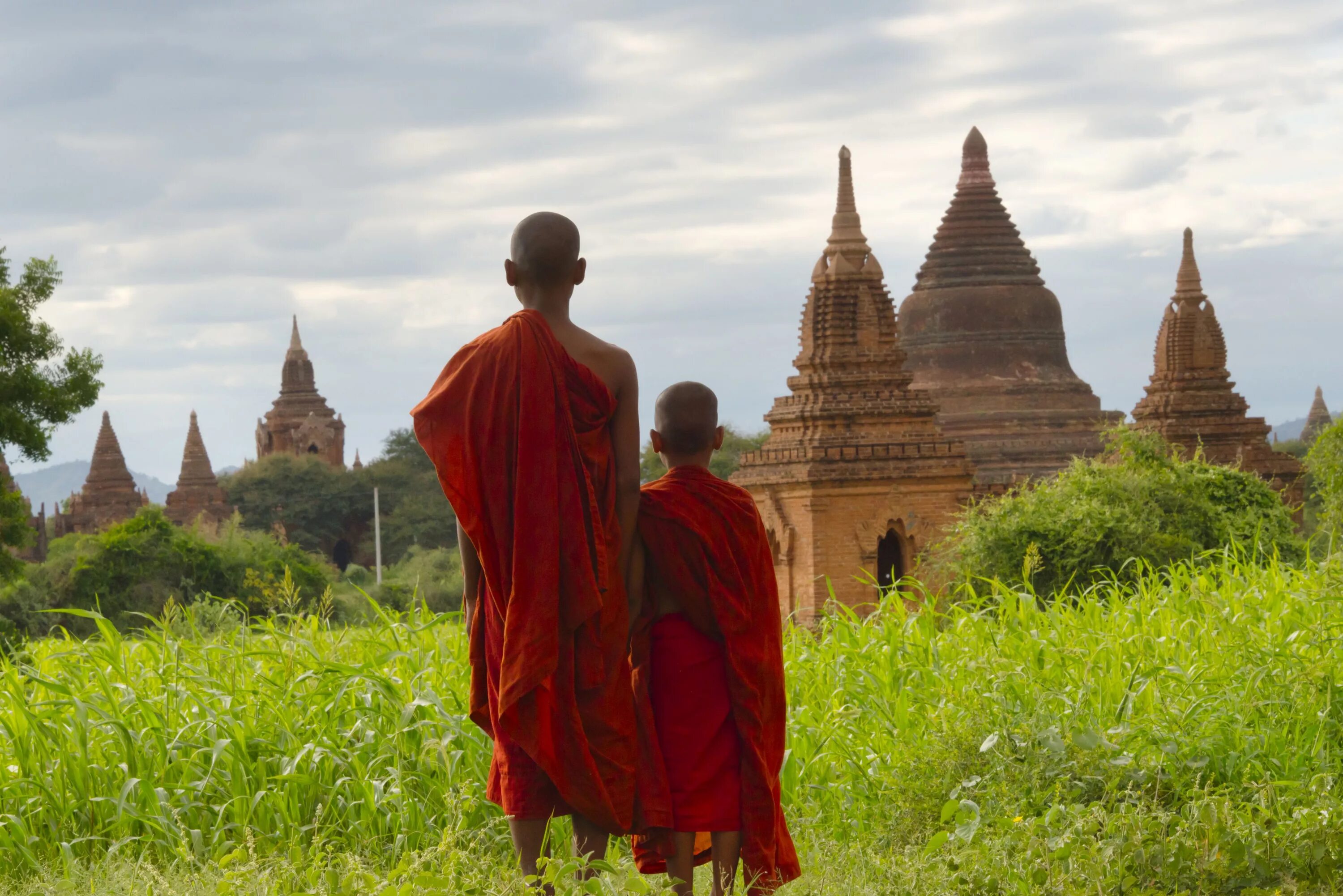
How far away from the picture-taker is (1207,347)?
98.2 feet

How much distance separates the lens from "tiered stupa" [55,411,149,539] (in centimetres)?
4559

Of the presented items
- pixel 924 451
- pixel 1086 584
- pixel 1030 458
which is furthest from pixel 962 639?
pixel 1030 458

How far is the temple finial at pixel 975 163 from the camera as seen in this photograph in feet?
106

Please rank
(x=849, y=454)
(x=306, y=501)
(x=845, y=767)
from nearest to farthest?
(x=845, y=767)
(x=849, y=454)
(x=306, y=501)

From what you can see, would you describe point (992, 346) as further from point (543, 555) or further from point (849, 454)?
point (543, 555)

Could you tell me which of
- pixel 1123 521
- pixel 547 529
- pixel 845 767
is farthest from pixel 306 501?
pixel 547 529

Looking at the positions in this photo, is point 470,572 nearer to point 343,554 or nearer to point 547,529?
point 547,529

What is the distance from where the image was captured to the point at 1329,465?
21.9 m

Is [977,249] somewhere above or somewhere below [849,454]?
above

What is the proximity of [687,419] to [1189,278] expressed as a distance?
2900 centimetres

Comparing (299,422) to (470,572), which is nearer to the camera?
(470,572)

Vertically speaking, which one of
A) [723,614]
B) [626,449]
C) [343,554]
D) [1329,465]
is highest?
[1329,465]

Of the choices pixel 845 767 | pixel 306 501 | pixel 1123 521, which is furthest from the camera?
pixel 306 501

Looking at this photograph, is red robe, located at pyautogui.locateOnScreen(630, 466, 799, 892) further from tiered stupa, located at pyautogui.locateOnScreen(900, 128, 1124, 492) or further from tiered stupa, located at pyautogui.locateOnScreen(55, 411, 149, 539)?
tiered stupa, located at pyautogui.locateOnScreen(55, 411, 149, 539)
